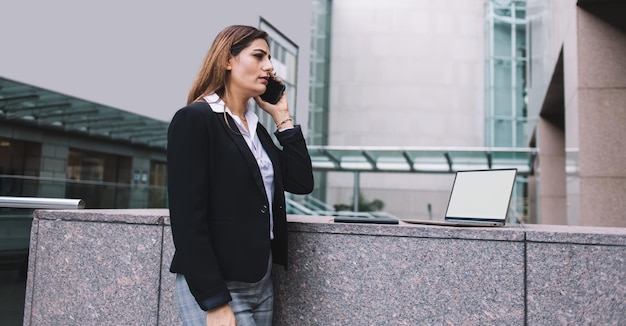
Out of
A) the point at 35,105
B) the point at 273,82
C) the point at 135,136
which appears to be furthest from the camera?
the point at 135,136

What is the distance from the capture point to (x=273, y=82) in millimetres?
2791

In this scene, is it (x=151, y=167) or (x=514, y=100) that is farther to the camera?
(x=514, y=100)

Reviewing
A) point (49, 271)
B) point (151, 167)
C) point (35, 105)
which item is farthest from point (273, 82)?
point (151, 167)

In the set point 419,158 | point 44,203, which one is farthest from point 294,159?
point 419,158

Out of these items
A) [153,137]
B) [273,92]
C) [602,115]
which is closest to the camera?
[273,92]

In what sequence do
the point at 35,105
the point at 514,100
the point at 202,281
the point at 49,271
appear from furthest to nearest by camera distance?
the point at 514,100
the point at 35,105
the point at 49,271
the point at 202,281

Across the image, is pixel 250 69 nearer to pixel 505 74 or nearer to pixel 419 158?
pixel 419 158

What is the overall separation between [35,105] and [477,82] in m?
22.3

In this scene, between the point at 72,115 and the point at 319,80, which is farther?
the point at 319,80

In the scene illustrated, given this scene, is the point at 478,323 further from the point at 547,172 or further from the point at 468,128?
the point at 468,128

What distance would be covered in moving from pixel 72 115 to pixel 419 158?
1332 centimetres

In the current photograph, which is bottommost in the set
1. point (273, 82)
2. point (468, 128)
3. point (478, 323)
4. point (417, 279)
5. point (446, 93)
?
point (478, 323)

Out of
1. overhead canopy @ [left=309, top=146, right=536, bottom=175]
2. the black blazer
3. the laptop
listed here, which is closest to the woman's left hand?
the black blazer

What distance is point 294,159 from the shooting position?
2.66 meters
